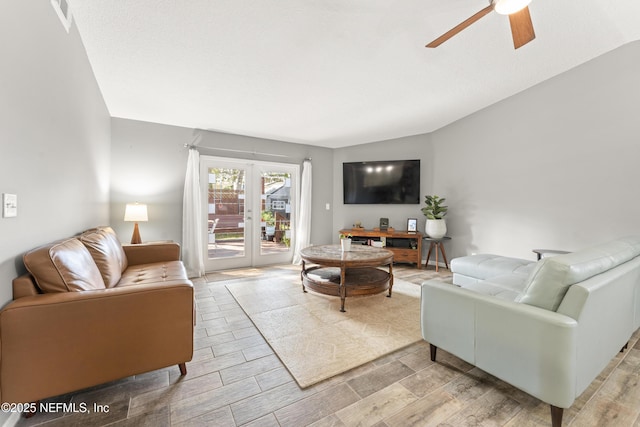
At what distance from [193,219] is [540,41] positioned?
4.93 meters

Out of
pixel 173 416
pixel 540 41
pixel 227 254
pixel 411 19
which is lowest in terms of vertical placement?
pixel 173 416

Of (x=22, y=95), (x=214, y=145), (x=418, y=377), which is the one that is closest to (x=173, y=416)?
(x=418, y=377)

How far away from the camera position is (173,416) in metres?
1.38

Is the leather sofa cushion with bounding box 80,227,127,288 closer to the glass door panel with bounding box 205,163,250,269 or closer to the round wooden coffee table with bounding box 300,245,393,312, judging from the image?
the round wooden coffee table with bounding box 300,245,393,312

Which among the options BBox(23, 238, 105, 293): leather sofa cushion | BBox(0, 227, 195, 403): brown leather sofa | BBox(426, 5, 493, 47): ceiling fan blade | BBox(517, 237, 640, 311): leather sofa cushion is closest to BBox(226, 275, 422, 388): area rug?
BBox(0, 227, 195, 403): brown leather sofa

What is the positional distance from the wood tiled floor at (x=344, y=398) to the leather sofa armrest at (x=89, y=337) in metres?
0.20

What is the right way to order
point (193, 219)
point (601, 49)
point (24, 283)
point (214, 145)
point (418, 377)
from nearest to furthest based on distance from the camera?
point (24, 283), point (418, 377), point (601, 49), point (193, 219), point (214, 145)

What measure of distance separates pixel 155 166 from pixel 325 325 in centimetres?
347

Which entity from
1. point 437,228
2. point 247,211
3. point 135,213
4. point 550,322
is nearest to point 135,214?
point 135,213

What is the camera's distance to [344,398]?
152 cm

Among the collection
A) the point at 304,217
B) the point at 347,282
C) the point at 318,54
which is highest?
the point at 318,54

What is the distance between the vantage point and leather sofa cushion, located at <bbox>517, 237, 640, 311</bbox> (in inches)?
52.2

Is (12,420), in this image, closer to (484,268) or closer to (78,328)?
(78,328)

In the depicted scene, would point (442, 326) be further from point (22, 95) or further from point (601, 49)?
point (601, 49)
